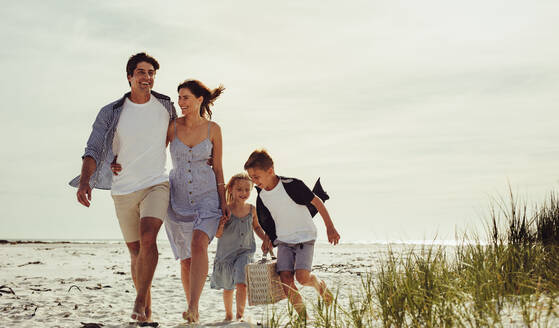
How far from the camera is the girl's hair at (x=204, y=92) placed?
529 centimetres

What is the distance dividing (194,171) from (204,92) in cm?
79

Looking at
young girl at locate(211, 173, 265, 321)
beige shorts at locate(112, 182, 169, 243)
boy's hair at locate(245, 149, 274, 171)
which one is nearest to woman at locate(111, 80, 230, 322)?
beige shorts at locate(112, 182, 169, 243)

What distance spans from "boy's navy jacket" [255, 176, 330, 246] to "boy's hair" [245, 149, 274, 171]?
0.27 metres

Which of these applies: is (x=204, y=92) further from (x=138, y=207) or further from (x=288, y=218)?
(x=288, y=218)

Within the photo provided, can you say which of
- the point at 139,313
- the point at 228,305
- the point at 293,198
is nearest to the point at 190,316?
the point at 139,313

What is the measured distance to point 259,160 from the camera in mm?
5320

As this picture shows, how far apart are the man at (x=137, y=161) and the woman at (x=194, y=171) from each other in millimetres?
153

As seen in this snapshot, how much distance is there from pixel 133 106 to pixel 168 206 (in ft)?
3.42

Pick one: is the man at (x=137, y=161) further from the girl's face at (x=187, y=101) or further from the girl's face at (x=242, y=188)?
the girl's face at (x=242, y=188)

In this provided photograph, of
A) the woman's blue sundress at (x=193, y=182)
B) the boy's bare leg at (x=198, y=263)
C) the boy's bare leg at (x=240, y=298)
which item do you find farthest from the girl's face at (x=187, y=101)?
the boy's bare leg at (x=240, y=298)

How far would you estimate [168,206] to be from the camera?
5441mm

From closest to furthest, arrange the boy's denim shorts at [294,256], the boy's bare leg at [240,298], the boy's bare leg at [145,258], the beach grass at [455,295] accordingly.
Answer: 1. the beach grass at [455,295]
2. the boy's bare leg at [145,258]
3. the boy's denim shorts at [294,256]
4. the boy's bare leg at [240,298]

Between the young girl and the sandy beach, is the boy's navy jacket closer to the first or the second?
→ the young girl

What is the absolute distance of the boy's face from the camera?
17.5 feet
